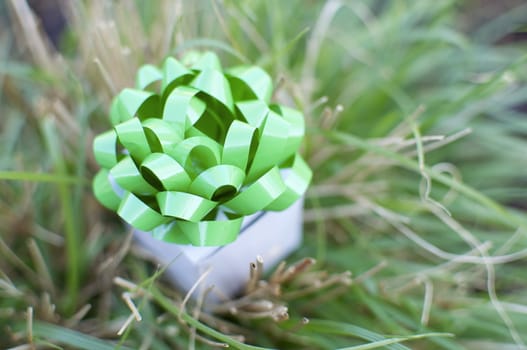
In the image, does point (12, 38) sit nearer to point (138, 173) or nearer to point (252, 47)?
point (252, 47)

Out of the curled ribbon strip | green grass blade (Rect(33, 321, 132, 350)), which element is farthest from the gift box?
green grass blade (Rect(33, 321, 132, 350))

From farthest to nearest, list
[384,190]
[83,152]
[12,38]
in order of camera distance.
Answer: [12,38] → [384,190] → [83,152]

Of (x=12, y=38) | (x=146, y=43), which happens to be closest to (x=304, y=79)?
(x=146, y=43)

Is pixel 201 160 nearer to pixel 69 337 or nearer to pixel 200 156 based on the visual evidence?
pixel 200 156

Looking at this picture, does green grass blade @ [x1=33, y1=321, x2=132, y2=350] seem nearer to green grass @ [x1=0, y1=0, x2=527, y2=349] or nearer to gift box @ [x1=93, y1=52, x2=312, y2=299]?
green grass @ [x1=0, y1=0, x2=527, y2=349]

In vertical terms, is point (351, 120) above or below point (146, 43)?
below

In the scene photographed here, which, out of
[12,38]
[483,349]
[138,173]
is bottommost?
[483,349]
